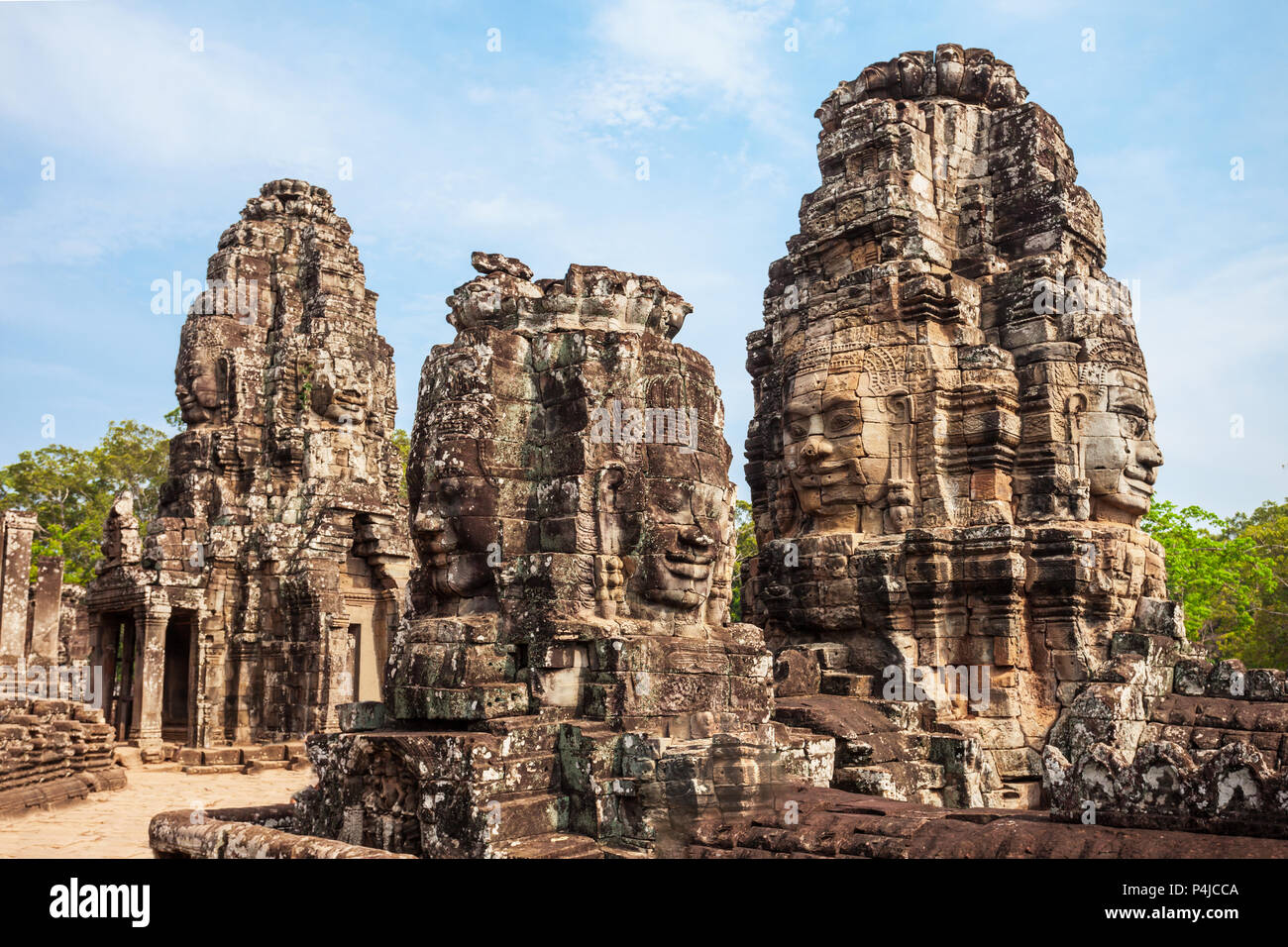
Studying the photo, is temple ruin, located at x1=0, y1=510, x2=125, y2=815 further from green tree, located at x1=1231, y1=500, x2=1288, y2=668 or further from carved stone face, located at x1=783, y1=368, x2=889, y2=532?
green tree, located at x1=1231, y1=500, x2=1288, y2=668

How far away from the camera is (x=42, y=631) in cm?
2100

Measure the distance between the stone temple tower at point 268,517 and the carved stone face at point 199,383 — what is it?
0.10 feet

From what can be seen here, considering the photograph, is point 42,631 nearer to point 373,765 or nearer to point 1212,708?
point 373,765

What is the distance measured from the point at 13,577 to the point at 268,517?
14.4ft

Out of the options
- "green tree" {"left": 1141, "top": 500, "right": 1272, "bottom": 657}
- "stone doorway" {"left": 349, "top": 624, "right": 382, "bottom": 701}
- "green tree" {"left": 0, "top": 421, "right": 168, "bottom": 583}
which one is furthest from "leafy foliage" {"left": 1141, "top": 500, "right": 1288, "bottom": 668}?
"green tree" {"left": 0, "top": 421, "right": 168, "bottom": 583}

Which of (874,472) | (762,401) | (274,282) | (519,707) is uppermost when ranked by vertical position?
(274,282)

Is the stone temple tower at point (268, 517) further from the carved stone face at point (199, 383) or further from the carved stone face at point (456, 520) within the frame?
the carved stone face at point (456, 520)

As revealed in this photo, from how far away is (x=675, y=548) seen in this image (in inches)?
288

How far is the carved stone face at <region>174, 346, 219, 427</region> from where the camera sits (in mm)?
21609

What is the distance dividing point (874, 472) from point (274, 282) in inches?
600

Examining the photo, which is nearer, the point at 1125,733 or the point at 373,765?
the point at 373,765

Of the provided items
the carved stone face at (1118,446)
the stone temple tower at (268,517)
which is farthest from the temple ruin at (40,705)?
the carved stone face at (1118,446)

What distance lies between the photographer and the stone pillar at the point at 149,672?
18.9m
